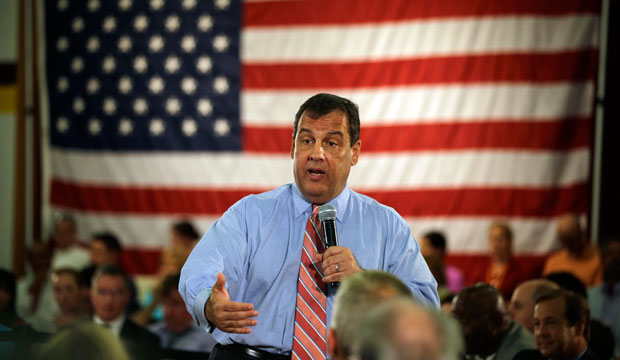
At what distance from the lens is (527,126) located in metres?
5.82

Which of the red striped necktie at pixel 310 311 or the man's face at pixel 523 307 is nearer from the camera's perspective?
the red striped necktie at pixel 310 311

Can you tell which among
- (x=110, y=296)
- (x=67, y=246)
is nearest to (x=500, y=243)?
(x=110, y=296)

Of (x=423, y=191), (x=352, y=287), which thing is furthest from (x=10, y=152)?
(x=352, y=287)

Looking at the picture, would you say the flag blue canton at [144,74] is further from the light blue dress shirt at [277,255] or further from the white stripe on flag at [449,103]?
the light blue dress shirt at [277,255]

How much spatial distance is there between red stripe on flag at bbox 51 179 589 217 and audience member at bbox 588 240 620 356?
44.2 inches

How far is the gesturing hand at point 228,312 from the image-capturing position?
181 centimetres

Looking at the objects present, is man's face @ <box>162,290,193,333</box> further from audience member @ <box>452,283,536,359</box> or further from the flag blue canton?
the flag blue canton

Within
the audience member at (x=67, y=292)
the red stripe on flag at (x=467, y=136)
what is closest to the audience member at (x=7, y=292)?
the audience member at (x=67, y=292)

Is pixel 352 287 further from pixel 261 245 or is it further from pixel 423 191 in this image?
pixel 423 191

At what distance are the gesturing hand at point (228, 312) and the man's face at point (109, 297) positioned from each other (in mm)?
2697

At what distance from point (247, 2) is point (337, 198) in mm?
4488

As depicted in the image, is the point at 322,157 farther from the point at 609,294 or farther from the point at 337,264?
the point at 609,294

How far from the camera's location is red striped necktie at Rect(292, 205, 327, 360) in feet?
6.70

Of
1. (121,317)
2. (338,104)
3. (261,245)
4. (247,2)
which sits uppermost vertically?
(247,2)
